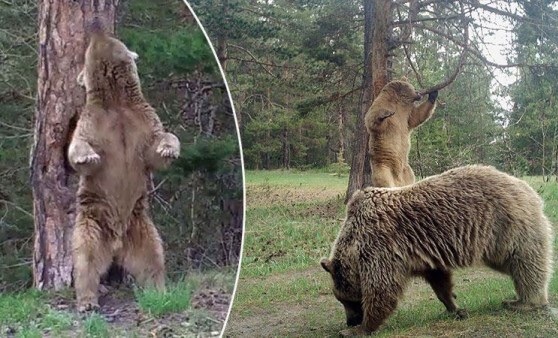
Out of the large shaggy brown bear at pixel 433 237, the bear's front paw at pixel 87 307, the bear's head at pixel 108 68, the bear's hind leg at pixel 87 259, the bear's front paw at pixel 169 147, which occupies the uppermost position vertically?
the bear's head at pixel 108 68

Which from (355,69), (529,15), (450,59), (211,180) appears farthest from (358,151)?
(211,180)

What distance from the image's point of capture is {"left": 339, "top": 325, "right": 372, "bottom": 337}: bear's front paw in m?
5.09

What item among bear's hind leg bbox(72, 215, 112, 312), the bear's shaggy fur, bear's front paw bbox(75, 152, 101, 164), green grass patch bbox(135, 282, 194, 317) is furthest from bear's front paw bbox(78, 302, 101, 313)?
the bear's shaggy fur

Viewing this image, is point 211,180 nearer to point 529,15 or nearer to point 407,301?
point 407,301

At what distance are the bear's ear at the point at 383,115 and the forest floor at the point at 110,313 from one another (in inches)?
163

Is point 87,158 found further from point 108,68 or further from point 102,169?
point 108,68

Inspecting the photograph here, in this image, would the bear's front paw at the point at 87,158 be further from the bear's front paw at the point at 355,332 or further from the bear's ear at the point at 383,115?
the bear's ear at the point at 383,115

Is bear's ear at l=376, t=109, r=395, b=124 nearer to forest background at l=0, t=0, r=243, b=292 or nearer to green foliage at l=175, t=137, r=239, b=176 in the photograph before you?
green foliage at l=175, t=137, r=239, b=176

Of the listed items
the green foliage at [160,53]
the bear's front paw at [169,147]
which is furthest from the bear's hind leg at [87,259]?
the green foliage at [160,53]

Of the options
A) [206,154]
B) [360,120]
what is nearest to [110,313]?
[206,154]

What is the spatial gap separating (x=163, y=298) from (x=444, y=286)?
421 centimetres

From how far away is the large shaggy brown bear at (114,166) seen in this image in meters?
1.62

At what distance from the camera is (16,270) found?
5.38 feet

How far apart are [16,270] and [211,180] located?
1.74ft
